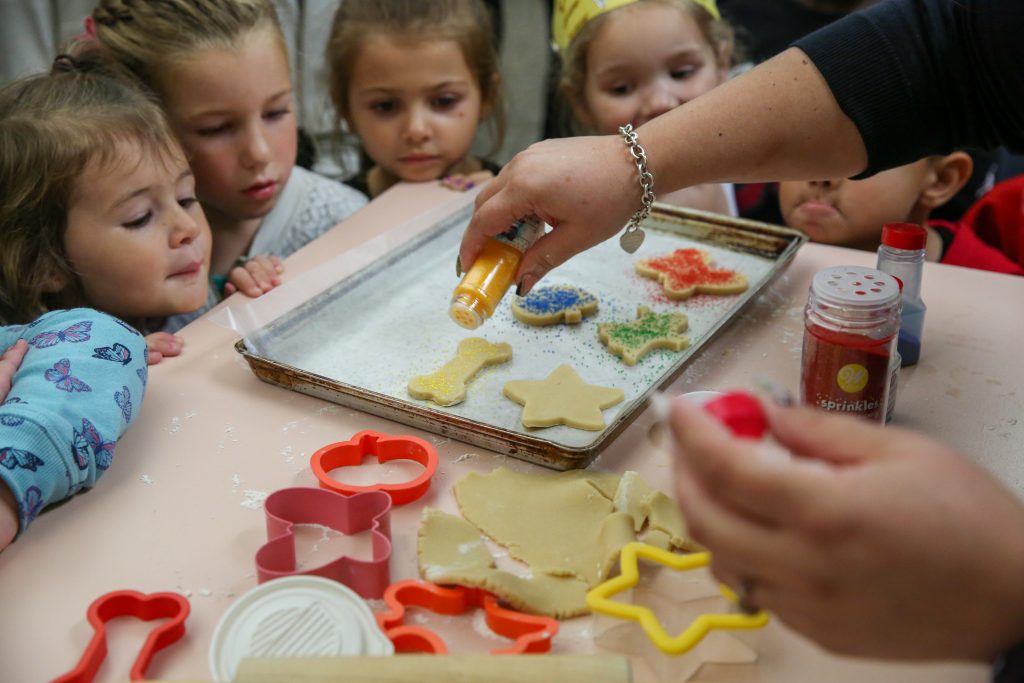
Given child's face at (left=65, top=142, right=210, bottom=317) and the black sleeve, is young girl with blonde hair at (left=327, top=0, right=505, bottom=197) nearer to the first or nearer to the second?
child's face at (left=65, top=142, right=210, bottom=317)

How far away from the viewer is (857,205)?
1710 mm

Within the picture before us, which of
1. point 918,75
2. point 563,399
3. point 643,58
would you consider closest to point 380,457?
point 563,399

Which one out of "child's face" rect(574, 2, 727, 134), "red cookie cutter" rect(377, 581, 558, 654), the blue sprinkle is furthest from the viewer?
"child's face" rect(574, 2, 727, 134)

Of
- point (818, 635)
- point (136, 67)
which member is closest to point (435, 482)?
point (818, 635)

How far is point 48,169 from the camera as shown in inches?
54.0

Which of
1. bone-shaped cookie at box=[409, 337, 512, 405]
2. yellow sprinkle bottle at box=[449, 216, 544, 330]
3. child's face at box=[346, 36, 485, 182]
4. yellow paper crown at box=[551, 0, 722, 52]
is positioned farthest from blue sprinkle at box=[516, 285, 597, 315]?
yellow paper crown at box=[551, 0, 722, 52]

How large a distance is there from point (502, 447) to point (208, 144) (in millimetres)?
1007

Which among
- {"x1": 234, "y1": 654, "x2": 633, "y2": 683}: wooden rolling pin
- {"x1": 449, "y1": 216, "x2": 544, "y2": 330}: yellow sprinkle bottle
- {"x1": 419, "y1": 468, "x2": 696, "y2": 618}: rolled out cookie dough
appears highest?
{"x1": 449, "y1": 216, "x2": 544, "y2": 330}: yellow sprinkle bottle

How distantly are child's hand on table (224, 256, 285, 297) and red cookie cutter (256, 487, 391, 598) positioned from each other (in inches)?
24.0

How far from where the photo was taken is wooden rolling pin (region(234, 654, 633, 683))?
712 millimetres

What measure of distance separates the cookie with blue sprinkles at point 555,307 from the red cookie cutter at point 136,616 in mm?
670

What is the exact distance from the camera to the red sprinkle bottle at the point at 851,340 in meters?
0.97

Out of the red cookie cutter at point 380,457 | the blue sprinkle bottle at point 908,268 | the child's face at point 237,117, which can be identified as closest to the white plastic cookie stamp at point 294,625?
the red cookie cutter at point 380,457

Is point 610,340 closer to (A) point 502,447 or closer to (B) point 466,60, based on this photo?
(A) point 502,447
